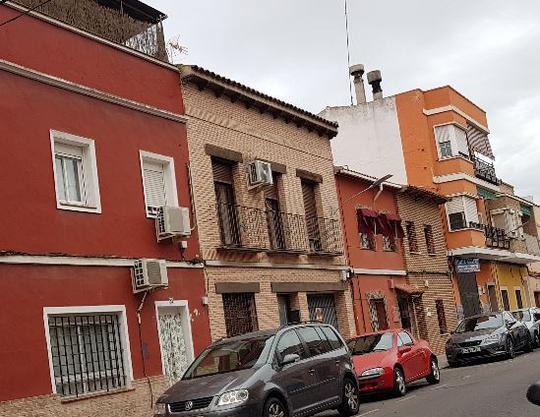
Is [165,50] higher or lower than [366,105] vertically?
lower

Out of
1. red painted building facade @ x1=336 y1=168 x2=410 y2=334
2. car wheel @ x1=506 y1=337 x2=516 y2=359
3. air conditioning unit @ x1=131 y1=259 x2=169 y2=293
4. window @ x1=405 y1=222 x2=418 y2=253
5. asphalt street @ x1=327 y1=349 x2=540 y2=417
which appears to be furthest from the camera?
window @ x1=405 y1=222 x2=418 y2=253

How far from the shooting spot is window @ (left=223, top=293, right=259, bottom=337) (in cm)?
1747

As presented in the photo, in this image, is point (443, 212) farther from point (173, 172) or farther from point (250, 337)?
point (250, 337)

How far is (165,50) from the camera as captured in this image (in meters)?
18.2

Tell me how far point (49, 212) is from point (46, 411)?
3.34 meters

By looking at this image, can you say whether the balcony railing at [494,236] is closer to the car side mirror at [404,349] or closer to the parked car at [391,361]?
the parked car at [391,361]

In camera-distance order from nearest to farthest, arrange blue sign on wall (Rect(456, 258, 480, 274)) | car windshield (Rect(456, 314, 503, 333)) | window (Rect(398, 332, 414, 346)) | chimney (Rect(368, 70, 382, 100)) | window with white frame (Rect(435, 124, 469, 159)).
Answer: window (Rect(398, 332, 414, 346)), car windshield (Rect(456, 314, 503, 333)), blue sign on wall (Rect(456, 258, 480, 274)), window with white frame (Rect(435, 124, 469, 159)), chimney (Rect(368, 70, 382, 100))

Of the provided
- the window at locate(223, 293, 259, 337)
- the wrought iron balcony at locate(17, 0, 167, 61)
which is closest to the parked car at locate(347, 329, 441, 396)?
the window at locate(223, 293, 259, 337)

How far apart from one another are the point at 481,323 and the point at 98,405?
13.9 m

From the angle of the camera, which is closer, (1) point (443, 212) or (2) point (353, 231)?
(2) point (353, 231)

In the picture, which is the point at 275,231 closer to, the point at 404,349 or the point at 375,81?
the point at 404,349

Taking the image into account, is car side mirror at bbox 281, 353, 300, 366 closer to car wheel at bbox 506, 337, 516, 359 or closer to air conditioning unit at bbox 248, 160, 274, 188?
air conditioning unit at bbox 248, 160, 274, 188

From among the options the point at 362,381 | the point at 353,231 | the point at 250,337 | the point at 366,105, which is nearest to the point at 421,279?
the point at 353,231

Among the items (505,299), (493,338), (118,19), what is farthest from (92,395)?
(505,299)
